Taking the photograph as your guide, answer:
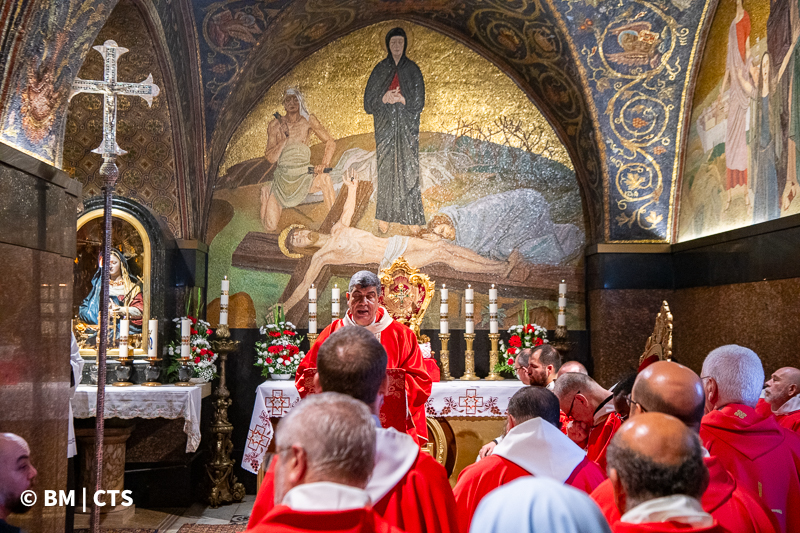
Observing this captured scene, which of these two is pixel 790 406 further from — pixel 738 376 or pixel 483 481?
pixel 483 481

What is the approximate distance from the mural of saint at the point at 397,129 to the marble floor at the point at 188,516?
379 centimetres

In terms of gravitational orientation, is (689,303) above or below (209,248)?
below

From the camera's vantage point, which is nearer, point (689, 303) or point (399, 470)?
point (399, 470)

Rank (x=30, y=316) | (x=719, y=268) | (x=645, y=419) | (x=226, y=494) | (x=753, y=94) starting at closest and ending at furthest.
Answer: (x=645, y=419) < (x=30, y=316) < (x=753, y=94) < (x=719, y=268) < (x=226, y=494)

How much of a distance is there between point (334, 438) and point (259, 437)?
6.26 m

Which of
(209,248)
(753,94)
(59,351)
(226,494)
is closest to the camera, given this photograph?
(59,351)

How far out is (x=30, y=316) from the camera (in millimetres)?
4570

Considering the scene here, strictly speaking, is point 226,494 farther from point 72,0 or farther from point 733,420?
point 733,420

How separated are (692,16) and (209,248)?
20.7 ft

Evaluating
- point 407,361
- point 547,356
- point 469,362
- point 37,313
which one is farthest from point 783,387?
point 37,313

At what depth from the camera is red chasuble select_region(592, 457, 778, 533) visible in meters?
2.32

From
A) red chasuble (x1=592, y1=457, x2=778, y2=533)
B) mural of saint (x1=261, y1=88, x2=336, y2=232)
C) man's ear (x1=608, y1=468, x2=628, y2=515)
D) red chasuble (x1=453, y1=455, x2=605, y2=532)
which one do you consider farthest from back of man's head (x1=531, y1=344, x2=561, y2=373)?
mural of saint (x1=261, y1=88, x2=336, y2=232)

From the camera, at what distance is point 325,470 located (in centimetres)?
162

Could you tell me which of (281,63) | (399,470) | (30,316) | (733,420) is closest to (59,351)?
(30,316)
